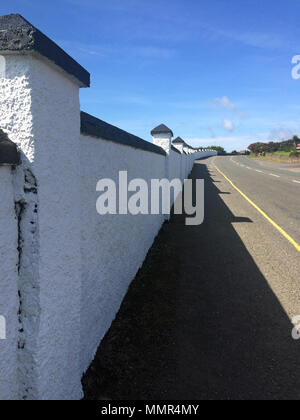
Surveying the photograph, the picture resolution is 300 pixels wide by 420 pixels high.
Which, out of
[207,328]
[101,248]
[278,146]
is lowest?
[207,328]

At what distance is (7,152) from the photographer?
1.81 metres

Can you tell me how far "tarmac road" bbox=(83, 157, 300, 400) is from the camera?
9.77 ft

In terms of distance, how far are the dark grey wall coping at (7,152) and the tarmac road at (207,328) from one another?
7.01ft

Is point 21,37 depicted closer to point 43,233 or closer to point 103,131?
point 43,233

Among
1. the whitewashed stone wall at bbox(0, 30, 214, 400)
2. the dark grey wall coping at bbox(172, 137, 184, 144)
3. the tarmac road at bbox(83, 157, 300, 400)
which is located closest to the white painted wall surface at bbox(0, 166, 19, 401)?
the whitewashed stone wall at bbox(0, 30, 214, 400)

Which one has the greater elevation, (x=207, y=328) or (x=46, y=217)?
(x=46, y=217)

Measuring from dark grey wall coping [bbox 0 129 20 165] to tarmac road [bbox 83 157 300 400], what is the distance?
2.14 metres

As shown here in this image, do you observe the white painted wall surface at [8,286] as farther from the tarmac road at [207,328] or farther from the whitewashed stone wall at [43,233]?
the tarmac road at [207,328]

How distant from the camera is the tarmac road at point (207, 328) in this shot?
117 inches

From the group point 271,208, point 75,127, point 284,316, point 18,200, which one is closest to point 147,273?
point 284,316

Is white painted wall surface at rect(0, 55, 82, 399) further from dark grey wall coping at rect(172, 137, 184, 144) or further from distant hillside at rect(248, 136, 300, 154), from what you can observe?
distant hillside at rect(248, 136, 300, 154)

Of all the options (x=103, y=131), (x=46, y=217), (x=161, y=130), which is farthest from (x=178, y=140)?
(x=46, y=217)

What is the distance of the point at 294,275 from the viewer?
551 cm

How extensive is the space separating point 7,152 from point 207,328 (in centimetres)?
316
